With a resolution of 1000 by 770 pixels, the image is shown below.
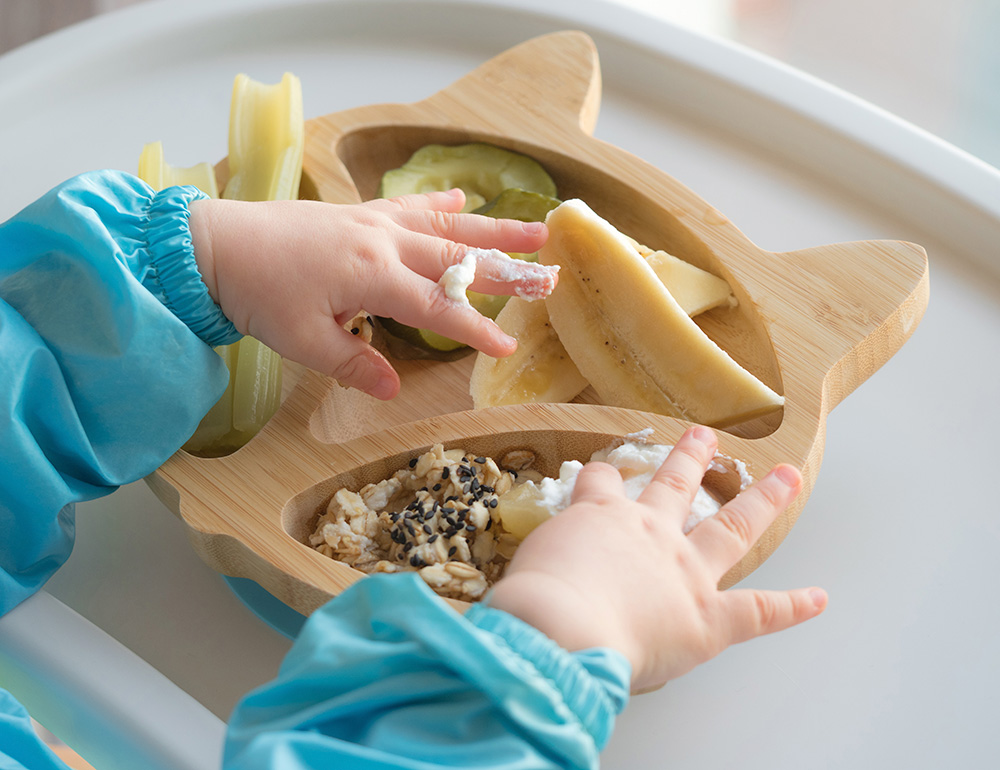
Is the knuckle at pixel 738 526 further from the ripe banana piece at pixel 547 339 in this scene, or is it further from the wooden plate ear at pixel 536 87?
the wooden plate ear at pixel 536 87

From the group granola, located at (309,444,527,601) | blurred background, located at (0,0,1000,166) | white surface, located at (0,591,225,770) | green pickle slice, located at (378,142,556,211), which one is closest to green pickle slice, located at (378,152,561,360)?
green pickle slice, located at (378,142,556,211)

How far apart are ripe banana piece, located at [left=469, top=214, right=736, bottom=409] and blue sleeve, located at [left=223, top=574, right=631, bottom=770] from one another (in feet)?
1.33

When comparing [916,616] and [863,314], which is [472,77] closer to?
[863,314]

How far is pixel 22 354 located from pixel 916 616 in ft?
3.13

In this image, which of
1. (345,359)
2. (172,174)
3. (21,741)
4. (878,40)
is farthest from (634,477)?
(878,40)

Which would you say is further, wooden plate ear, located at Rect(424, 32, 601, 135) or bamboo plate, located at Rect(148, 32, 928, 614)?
wooden plate ear, located at Rect(424, 32, 601, 135)

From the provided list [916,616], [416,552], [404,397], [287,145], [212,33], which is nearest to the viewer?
[416,552]

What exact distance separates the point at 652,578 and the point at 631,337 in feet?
1.18

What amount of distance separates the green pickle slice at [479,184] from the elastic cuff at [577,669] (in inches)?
19.4

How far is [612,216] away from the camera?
3.93 ft

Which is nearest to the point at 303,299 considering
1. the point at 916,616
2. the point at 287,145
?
the point at 287,145

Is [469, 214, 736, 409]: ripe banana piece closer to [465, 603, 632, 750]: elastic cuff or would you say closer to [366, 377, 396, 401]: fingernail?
[366, 377, 396, 401]: fingernail

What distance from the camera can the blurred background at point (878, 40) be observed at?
7.06ft

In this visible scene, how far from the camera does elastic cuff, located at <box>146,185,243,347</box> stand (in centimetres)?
90
